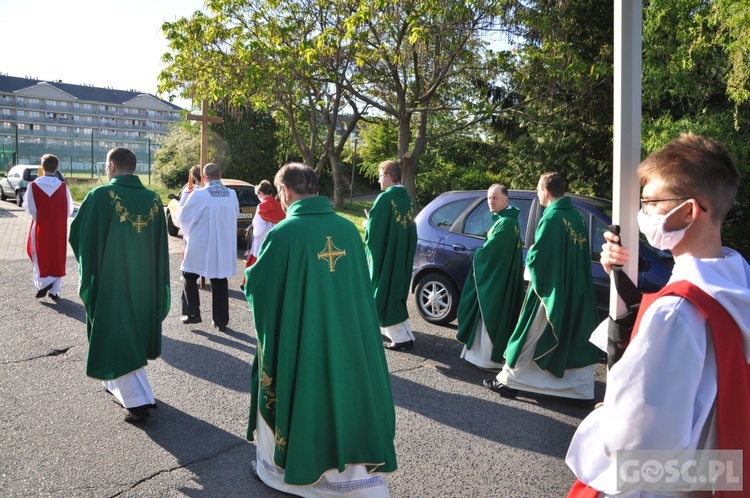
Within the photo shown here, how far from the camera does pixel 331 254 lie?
10.9 ft

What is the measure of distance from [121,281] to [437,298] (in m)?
4.19

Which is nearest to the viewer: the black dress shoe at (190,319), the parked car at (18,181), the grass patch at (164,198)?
the black dress shoe at (190,319)

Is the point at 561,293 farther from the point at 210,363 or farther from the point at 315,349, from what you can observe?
the point at 210,363

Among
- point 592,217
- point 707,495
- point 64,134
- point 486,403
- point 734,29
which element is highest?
point 64,134

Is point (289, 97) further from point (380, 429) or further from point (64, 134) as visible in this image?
point (64, 134)

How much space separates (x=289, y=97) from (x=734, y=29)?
1034 cm

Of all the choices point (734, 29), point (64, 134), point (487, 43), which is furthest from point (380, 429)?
point (64, 134)

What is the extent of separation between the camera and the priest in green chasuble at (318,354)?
3258mm

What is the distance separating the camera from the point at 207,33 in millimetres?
15750

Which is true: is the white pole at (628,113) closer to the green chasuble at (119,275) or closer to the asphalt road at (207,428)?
the asphalt road at (207,428)

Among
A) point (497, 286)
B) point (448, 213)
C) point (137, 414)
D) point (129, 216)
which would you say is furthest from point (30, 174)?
point (497, 286)

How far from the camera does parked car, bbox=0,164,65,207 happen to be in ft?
78.4

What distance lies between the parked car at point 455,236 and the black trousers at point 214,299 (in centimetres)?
243

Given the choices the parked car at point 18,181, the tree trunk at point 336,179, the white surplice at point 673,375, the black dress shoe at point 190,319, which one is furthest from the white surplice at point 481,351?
the parked car at point 18,181
